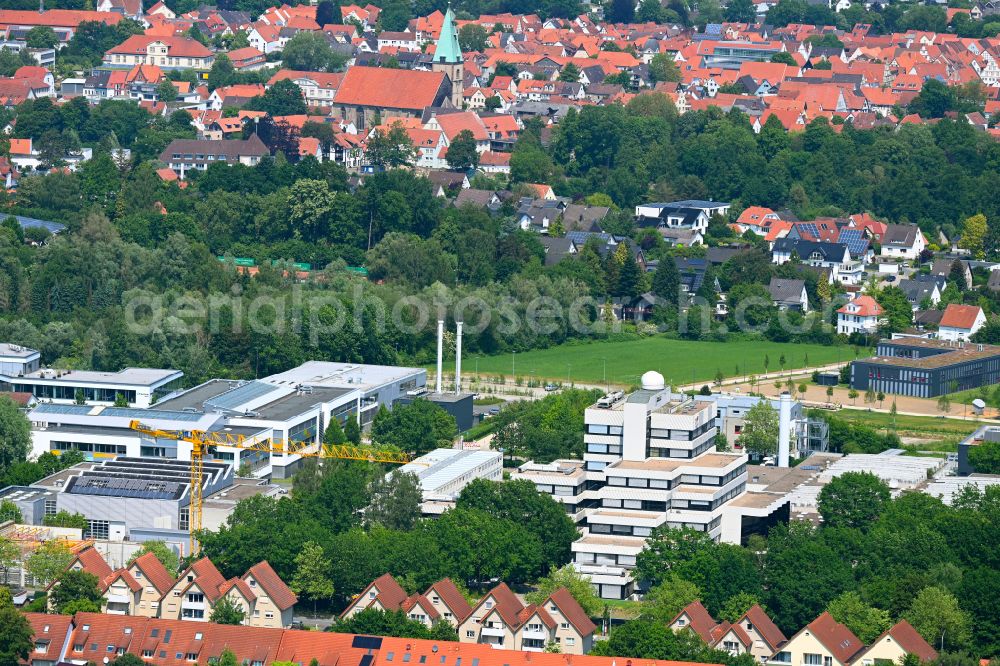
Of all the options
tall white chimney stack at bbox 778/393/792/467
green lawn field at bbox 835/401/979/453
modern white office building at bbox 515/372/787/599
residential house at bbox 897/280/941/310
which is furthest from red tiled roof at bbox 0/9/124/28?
modern white office building at bbox 515/372/787/599

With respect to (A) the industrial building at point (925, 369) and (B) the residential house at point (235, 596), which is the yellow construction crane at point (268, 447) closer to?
(B) the residential house at point (235, 596)

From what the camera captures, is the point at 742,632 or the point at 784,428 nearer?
the point at 742,632

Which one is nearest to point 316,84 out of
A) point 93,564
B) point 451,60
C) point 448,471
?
point 451,60

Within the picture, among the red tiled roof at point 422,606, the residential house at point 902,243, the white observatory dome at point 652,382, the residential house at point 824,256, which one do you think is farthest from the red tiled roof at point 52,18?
the red tiled roof at point 422,606

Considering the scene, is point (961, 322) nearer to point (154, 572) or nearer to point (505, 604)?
point (505, 604)

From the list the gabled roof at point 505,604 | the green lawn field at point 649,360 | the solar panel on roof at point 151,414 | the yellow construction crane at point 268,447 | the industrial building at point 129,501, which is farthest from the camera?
the green lawn field at point 649,360

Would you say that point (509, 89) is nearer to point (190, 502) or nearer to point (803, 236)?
point (803, 236)

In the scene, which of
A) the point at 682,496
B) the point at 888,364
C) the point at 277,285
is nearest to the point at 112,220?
the point at 277,285
